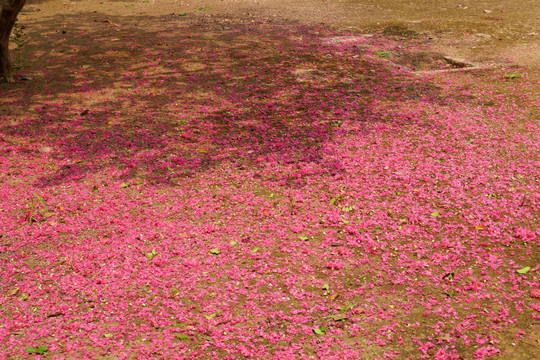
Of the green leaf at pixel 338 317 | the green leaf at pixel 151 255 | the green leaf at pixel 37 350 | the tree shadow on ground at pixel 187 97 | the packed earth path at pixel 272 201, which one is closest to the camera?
the green leaf at pixel 37 350

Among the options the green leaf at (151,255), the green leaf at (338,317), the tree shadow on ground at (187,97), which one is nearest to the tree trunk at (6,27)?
the tree shadow on ground at (187,97)

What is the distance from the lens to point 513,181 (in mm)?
6273

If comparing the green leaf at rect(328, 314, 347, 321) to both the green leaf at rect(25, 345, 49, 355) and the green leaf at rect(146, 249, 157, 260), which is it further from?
the green leaf at rect(25, 345, 49, 355)

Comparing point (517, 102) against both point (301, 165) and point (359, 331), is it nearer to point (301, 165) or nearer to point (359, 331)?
point (301, 165)

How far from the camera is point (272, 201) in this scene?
6055mm

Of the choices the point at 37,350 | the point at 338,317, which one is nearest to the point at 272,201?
the point at 338,317

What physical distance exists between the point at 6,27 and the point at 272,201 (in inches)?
258

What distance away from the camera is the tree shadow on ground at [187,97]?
7176 mm

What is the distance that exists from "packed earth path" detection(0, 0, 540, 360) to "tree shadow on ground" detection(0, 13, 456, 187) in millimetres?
56

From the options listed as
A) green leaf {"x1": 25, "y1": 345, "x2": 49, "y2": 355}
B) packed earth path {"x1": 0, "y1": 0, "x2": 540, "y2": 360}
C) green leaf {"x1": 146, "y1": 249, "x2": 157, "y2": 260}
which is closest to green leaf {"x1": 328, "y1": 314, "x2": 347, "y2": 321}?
Result: packed earth path {"x1": 0, "y1": 0, "x2": 540, "y2": 360}

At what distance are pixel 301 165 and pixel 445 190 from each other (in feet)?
6.43

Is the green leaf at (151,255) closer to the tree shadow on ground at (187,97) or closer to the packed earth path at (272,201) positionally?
the packed earth path at (272,201)

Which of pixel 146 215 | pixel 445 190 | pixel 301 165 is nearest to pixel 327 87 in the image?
pixel 301 165

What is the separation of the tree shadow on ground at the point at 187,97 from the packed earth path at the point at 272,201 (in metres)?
0.06
